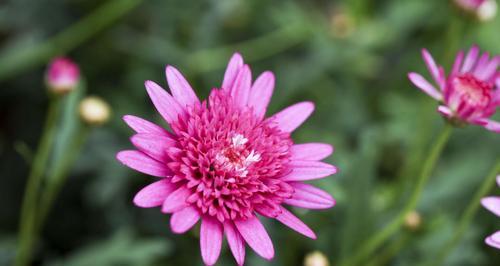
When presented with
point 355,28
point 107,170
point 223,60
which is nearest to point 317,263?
point 107,170

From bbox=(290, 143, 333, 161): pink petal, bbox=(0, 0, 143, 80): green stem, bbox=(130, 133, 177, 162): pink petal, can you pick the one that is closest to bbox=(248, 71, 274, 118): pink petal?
bbox=(290, 143, 333, 161): pink petal

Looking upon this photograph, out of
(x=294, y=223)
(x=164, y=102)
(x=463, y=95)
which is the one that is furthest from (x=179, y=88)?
(x=463, y=95)

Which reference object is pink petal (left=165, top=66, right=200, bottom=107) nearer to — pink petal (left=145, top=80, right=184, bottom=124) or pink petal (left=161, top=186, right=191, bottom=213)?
pink petal (left=145, top=80, right=184, bottom=124)

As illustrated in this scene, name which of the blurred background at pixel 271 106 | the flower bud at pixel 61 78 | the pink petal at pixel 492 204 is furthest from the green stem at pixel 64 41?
the pink petal at pixel 492 204

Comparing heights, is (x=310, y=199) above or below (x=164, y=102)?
below

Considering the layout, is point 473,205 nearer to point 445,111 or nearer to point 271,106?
point 445,111

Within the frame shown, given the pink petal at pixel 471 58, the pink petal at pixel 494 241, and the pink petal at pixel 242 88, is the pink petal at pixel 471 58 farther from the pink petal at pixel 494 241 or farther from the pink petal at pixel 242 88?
the pink petal at pixel 242 88

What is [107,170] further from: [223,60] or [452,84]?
[452,84]
